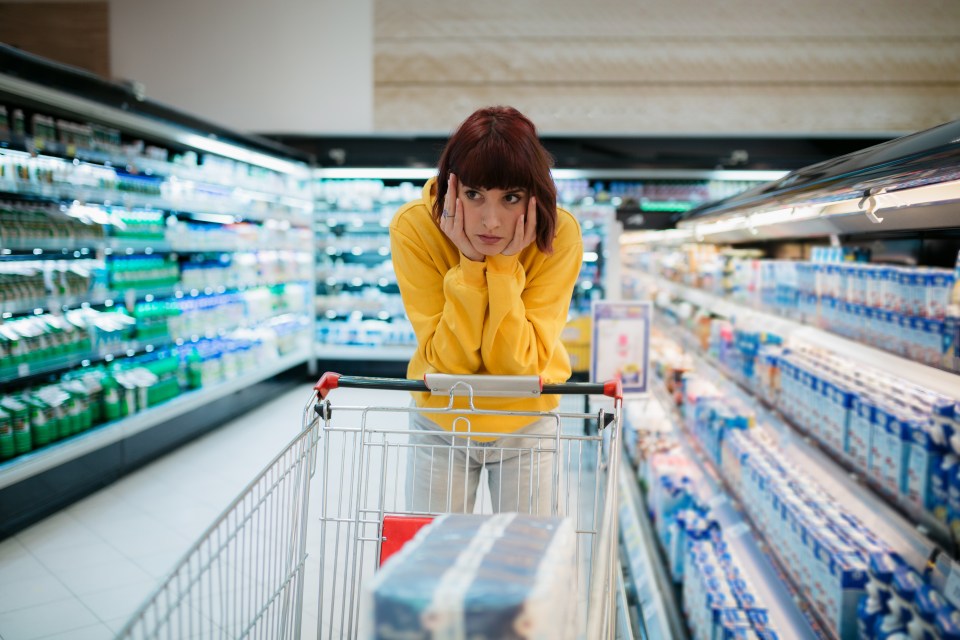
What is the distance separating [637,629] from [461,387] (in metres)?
1.66

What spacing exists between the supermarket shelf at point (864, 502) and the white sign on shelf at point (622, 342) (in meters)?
0.73

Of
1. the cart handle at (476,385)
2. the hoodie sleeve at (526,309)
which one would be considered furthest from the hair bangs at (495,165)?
the cart handle at (476,385)

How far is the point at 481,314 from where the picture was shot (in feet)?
5.45

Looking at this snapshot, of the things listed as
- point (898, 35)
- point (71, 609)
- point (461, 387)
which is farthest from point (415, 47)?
point (461, 387)

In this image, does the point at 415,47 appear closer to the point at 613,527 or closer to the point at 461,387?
the point at 461,387

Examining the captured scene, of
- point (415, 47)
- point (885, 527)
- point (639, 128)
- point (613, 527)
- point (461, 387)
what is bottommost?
point (885, 527)

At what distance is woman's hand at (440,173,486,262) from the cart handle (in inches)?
11.4

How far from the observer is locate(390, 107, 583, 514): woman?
1578 millimetres

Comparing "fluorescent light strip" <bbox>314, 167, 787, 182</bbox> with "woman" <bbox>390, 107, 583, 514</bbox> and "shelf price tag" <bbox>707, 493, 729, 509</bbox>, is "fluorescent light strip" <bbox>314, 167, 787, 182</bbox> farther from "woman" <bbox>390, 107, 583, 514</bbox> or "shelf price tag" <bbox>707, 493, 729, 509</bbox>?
"woman" <bbox>390, 107, 583, 514</bbox>

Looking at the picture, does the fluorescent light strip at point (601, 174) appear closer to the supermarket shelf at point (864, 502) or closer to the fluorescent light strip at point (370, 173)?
the fluorescent light strip at point (370, 173)

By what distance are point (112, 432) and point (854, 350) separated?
4.14 m

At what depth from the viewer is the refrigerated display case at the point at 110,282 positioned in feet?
12.7

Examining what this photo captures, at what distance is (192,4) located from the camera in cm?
776

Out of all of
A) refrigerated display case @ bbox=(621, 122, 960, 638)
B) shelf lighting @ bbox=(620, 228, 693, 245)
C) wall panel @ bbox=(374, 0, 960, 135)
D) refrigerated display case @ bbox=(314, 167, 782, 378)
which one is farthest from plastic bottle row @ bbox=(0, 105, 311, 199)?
shelf lighting @ bbox=(620, 228, 693, 245)
